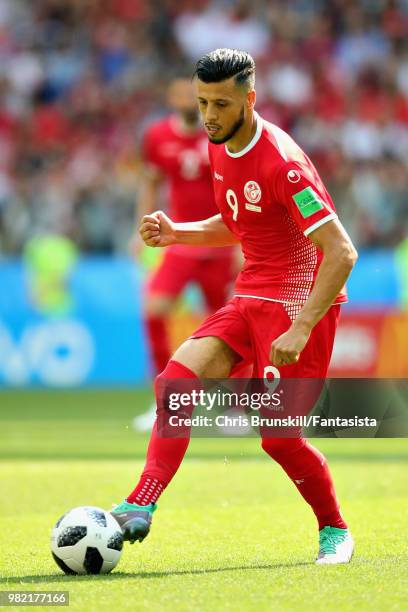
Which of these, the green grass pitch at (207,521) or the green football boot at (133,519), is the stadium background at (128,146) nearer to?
the green grass pitch at (207,521)

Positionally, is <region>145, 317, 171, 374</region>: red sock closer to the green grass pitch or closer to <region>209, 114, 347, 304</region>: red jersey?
the green grass pitch

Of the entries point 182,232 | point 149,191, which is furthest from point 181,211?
point 182,232

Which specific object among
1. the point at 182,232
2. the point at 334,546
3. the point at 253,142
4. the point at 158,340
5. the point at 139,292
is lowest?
the point at 334,546

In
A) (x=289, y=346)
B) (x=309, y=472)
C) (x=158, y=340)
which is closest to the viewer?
(x=289, y=346)

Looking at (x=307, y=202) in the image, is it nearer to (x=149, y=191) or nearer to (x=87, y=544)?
(x=87, y=544)

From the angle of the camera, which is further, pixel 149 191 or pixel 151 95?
pixel 151 95

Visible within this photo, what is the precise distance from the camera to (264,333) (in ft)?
17.5

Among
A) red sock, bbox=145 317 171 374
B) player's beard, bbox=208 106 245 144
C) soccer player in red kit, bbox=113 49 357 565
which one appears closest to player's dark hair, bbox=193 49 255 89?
soccer player in red kit, bbox=113 49 357 565

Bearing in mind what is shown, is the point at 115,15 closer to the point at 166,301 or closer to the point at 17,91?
the point at 17,91

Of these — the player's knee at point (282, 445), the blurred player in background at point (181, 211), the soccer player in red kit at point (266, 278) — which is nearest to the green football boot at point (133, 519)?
the soccer player in red kit at point (266, 278)

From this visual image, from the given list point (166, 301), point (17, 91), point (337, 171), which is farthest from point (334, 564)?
point (17, 91)

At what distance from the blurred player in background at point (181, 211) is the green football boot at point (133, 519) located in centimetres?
560

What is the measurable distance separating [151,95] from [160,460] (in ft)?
45.4

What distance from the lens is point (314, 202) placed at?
16.4 ft
